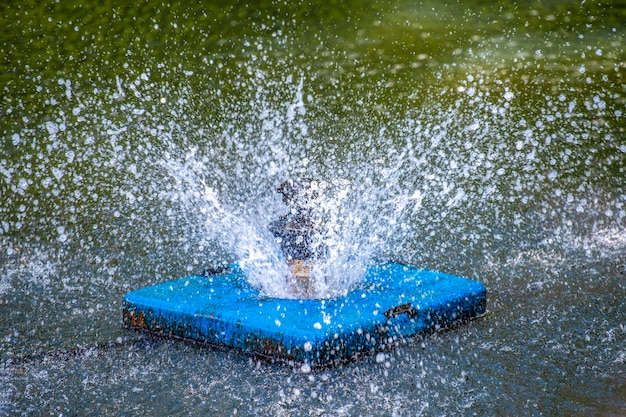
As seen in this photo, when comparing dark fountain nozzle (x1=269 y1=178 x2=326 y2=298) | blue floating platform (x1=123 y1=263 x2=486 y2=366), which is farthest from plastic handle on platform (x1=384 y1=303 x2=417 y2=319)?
dark fountain nozzle (x1=269 y1=178 x2=326 y2=298)

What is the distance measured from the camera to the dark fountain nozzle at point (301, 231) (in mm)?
2240

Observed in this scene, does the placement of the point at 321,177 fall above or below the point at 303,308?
above

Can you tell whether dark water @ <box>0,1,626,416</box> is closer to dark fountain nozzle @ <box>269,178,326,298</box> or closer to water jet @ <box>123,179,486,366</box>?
water jet @ <box>123,179,486,366</box>

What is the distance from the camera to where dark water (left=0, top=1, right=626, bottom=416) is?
6.19 feet

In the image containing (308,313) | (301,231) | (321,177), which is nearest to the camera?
(308,313)

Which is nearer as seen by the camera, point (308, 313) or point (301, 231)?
point (308, 313)

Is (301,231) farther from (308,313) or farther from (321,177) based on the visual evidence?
(321,177)

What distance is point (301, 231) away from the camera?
2.24 m

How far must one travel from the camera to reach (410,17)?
7559 millimetres

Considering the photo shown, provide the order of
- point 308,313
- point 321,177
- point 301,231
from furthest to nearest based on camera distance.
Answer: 1. point 321,177
2. point 301,231
3. point 308,313

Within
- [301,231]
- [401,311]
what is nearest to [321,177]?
[301,231]

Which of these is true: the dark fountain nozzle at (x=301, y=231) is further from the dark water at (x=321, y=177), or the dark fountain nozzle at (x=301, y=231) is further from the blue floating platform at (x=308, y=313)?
the dark water at (x=321, y=177)

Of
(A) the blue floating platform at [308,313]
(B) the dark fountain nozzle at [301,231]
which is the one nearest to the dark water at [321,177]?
(A) the blue floating platform at [308,313]

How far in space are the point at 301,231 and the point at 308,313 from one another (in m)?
0.31
